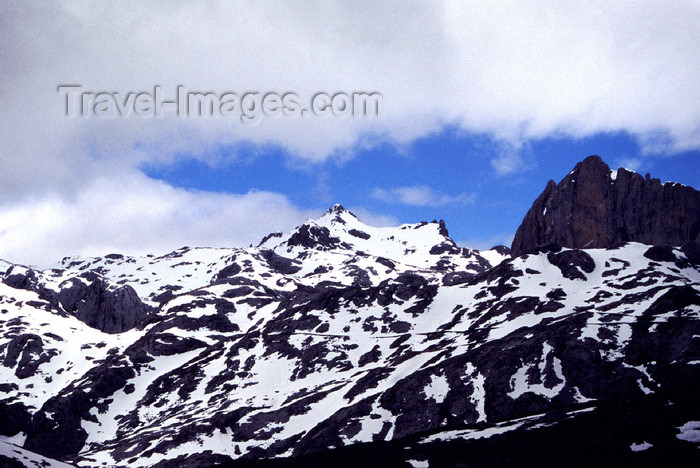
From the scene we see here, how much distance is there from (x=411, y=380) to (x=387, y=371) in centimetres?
1184

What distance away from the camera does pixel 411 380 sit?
117062mm

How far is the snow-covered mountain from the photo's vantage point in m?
61.9

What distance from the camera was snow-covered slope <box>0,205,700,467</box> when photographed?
321 ft

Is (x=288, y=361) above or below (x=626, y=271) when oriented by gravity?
below

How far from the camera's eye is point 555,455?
5159cm

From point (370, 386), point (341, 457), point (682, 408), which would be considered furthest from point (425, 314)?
point (682, 408)

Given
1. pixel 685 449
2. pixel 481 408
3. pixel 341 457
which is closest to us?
pixel 685 449

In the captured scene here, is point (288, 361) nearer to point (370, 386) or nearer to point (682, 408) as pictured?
point (370, 386)

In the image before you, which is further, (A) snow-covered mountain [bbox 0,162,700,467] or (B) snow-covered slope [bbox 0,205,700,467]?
(B) snow-covered slope [bbox 0,205,700,467]

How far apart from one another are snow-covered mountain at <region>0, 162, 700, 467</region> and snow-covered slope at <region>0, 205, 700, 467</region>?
1.41ft

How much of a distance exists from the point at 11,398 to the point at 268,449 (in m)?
93.6

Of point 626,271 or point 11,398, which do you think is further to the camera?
point 11,398

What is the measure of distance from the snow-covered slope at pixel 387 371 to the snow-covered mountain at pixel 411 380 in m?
0.43

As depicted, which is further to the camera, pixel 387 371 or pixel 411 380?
pixel 387 371
